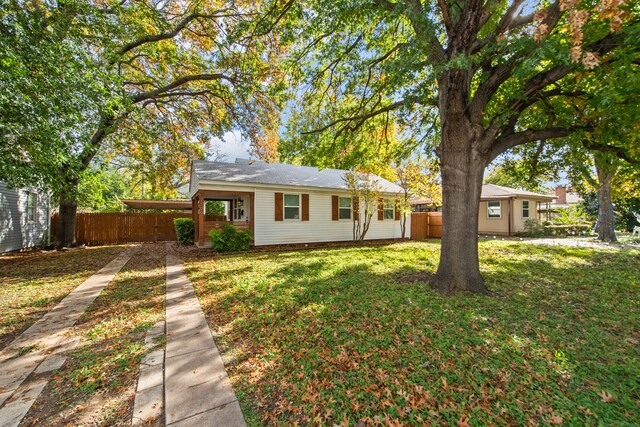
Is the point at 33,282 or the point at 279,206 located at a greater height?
the point at 279,206

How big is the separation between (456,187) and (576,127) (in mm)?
2971

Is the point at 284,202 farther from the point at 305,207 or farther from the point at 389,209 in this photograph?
the point at 389,209

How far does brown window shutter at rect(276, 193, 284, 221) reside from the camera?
1230 cm

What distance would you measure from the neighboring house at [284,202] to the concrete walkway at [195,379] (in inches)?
300

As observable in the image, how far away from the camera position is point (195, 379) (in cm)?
262

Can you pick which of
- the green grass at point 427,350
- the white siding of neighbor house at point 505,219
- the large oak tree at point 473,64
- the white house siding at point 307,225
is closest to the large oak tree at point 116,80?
the large oak tree at point 473,64

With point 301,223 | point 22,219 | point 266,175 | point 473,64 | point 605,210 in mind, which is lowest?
point 301,223

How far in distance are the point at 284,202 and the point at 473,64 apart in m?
9.28

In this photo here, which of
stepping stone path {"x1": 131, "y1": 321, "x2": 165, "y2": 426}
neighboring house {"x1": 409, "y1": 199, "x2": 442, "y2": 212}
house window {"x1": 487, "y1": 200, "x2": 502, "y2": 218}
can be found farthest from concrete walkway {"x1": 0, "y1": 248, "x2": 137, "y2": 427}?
house window {"x1": 487, "y1": 200, "x2": 502, "y2": 218}

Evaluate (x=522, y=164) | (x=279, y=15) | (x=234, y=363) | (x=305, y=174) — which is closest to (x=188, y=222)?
(x=305, y=174)

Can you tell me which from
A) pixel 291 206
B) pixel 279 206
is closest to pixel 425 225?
pixel 291 206

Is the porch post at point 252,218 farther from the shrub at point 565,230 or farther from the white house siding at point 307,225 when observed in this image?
the shrub at point 565,230

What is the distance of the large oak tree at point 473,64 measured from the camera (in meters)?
3.90

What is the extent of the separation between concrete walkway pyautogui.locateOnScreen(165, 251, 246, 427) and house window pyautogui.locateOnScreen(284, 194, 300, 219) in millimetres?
8523
